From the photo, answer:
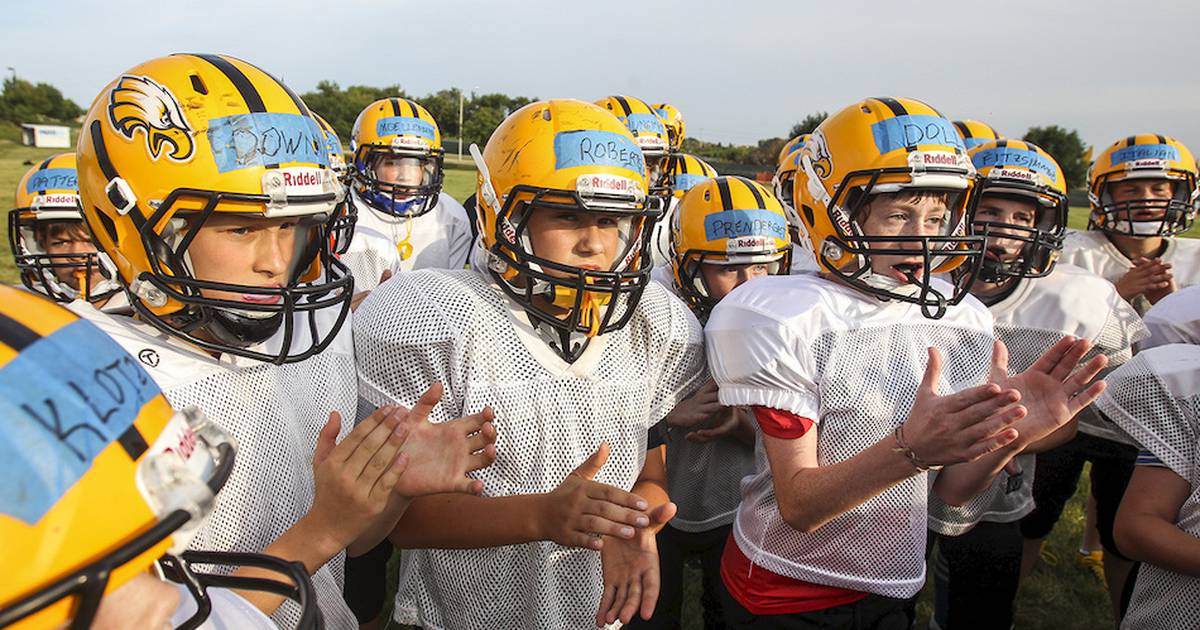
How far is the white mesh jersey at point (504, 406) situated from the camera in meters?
2.04

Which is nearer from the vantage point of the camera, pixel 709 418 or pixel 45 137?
pixel 709 418

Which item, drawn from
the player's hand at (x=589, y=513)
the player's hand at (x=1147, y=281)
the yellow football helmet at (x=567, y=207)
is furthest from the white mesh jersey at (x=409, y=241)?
the player's hand at (x=1147, y=281)

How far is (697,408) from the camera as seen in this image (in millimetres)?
2770

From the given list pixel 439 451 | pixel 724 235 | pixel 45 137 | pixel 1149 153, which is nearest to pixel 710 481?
pixel 724 235

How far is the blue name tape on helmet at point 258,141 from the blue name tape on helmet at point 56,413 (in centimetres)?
86

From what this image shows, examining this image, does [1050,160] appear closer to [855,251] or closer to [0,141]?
[855,251]

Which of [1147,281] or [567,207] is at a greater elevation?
[567,207]

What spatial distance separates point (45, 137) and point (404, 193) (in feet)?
147

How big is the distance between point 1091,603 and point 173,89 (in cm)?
506

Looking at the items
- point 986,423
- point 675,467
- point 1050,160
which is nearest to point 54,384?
point 986,423

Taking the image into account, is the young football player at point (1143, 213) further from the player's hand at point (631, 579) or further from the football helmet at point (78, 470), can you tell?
the football helmet at point (78, 470)

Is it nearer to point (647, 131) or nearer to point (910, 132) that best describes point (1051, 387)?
point (910, 132)

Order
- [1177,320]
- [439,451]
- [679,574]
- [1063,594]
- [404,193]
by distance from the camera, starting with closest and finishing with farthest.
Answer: [439,451]
[1177,320]
[679,574]
[1063,594]
[404,193]

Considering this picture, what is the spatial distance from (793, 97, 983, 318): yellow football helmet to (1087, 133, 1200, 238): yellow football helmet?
265 centimetres
